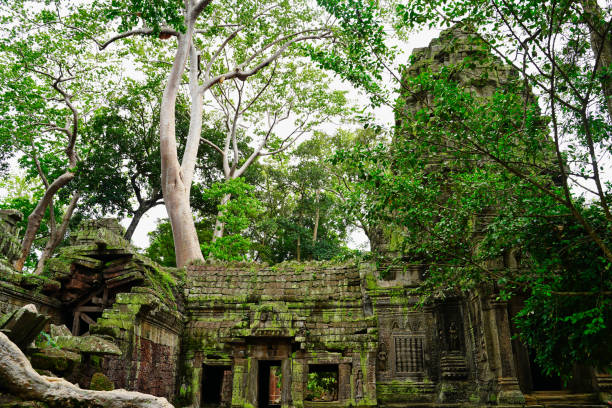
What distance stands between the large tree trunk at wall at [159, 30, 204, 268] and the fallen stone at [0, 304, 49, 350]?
1288 cm

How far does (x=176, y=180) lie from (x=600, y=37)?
50.7 ft

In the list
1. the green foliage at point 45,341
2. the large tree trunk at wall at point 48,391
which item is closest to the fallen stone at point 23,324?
the large tree trunk at wall at point 48,391

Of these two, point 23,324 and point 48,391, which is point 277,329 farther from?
point 48,391

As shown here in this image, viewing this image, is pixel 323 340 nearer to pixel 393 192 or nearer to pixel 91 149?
pixel 393 192

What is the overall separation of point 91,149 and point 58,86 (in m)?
5.21

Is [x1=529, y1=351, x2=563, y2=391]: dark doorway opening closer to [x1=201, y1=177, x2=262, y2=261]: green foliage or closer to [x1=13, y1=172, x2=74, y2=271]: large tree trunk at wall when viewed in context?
[x1=201, y1=177, x2=262, y2=261]: green foliage

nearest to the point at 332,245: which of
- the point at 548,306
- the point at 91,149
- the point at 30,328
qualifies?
the point at 91,149

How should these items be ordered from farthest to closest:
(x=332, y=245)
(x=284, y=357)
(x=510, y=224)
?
(x=332, y=245), (x=284, y=357), (x=510, y=224)

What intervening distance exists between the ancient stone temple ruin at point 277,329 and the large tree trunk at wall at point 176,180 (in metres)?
3.28

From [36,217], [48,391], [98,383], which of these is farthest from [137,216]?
[48,391]

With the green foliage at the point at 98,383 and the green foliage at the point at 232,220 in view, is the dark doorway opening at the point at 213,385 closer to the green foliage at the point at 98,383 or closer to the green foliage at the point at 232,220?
the green foliage at the point at 98,383

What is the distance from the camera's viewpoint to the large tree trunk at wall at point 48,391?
359 centimetres

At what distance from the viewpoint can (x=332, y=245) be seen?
30078mm

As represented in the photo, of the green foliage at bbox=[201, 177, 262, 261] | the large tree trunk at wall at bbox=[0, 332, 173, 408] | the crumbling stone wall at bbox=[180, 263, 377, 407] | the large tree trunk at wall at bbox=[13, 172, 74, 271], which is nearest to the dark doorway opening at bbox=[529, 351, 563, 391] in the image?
the crumbling stone wall at bbox=[180, 263, 377, 407]
